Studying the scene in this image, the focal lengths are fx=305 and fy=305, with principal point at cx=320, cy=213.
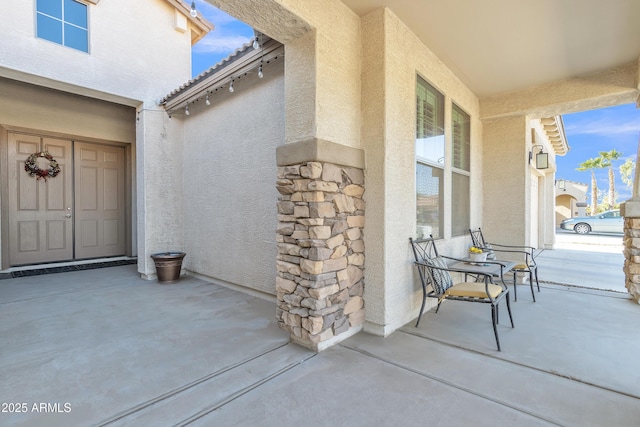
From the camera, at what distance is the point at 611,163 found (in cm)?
1792

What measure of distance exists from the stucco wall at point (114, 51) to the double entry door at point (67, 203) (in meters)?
1.90

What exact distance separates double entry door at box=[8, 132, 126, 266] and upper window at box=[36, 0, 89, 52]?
202 cm

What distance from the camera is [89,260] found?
618 centimetres

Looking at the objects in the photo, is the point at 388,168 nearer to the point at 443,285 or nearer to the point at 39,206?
the point at 443,285

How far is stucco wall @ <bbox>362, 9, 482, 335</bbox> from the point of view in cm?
276

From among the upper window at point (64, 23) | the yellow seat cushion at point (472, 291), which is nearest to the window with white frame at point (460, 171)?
the yellow seat cushion at point (472, 291)

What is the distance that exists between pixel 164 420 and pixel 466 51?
4.32m

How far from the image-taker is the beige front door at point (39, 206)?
17.7ft

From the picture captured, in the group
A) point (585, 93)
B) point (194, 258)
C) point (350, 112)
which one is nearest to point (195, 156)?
point (194, 258)

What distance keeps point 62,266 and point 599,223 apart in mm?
16726

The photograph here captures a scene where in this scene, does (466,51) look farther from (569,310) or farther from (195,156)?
(195,156)

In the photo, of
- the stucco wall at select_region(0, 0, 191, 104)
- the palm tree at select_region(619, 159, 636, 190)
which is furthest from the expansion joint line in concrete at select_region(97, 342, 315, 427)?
the palm tree at select_region(619, 159, 636, 190)

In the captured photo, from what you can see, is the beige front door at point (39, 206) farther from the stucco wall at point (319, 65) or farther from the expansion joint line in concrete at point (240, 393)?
the expansion joint line in concrete at point (240, 393)

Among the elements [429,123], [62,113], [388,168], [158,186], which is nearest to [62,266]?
[158,186]
